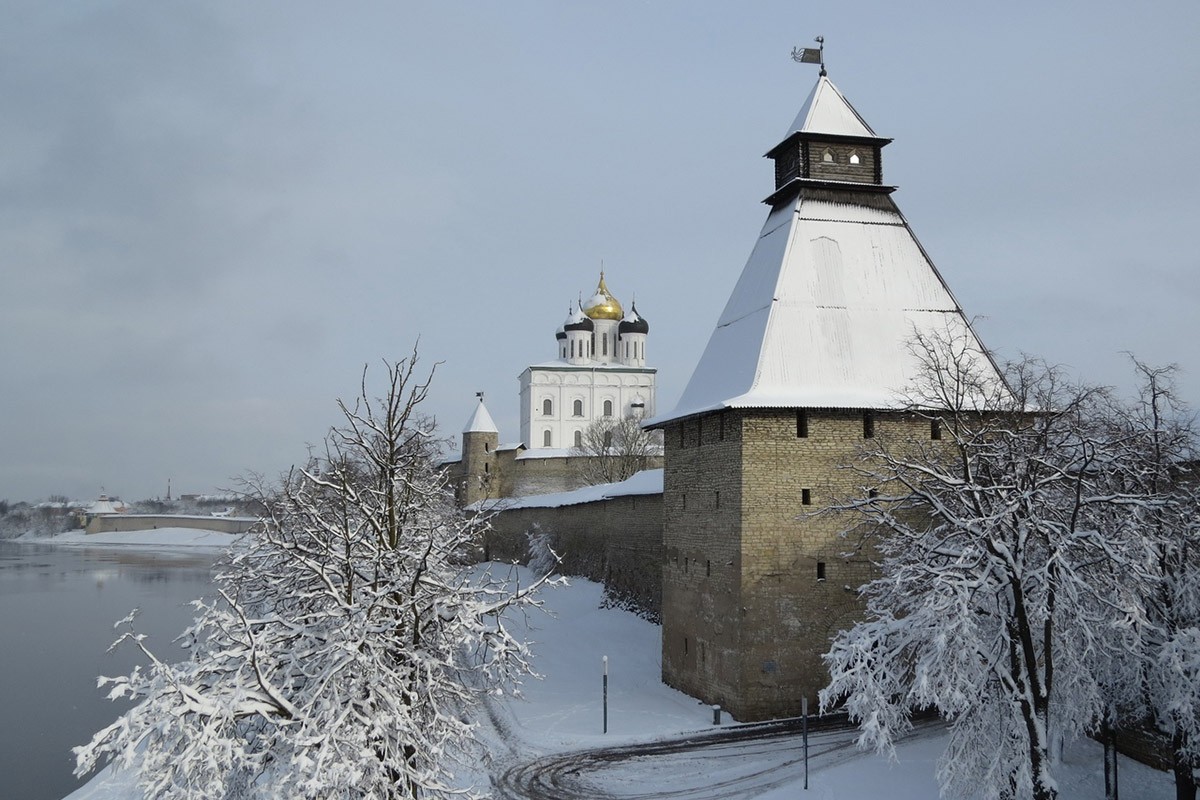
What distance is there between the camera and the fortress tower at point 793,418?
1525 centimetres

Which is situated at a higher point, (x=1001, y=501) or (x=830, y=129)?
(x=830, y=129)

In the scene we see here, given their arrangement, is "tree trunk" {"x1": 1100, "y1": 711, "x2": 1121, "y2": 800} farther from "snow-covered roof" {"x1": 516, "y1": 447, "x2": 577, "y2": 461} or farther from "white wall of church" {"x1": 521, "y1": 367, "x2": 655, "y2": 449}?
"white wall of church" {"x1": 521, "y1": 367, "x2": 655, "y2": 449}

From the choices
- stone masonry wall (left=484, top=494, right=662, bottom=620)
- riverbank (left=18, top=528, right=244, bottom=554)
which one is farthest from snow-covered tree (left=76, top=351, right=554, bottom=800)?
riverbank (left=18, top=528, right=244, bottom=554)

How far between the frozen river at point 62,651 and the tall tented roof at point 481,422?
16.1 metres

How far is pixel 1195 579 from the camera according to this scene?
10.5 metres

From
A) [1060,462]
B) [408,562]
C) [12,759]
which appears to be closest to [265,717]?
[408,562]

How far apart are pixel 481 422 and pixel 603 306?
17.8 meters

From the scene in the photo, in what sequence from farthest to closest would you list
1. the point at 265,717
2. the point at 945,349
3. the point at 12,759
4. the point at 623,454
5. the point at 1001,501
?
the point at 623,454 < the point at 12,759 < the point at 945,349 < the point at 1001,501 < the point at 265,717

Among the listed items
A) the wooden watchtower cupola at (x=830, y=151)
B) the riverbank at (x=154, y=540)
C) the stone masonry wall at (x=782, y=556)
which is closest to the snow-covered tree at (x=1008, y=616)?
the stone masonry wall at (x=782, y=556)

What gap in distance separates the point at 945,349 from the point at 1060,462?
4.83 metres

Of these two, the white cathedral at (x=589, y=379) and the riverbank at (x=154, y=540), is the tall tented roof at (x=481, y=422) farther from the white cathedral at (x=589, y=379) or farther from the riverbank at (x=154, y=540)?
the riverbank at (x=154, y=540)

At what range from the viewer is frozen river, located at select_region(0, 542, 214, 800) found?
57.8 ft

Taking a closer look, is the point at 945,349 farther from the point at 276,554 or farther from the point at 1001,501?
the point at 276,554

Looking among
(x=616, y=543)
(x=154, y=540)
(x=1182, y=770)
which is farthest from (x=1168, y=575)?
(x=154, y=540)
